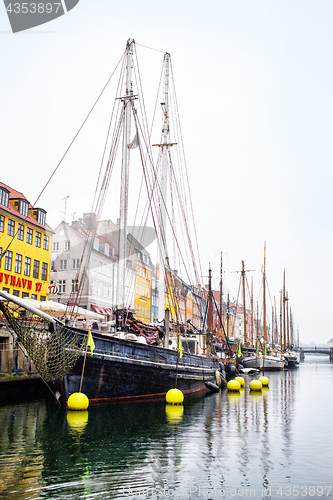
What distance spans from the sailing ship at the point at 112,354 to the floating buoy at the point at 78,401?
2.86 ft

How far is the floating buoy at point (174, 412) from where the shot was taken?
2027 cm

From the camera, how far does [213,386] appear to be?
33156mm

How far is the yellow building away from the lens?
44.5 metres

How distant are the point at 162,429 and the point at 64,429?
3.75m

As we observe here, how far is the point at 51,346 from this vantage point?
2089 cm

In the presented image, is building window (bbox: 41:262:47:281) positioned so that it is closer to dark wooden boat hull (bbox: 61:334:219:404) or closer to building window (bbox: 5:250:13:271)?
building window (bbox: 5:250:13:271)

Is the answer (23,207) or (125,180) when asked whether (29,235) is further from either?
(125,180)

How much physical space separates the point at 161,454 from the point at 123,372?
9.59m

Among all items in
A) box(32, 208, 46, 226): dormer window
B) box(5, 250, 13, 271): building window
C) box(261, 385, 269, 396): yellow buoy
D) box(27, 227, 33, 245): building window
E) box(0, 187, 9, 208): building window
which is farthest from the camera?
box(32, 208, 46, 226): dormer window

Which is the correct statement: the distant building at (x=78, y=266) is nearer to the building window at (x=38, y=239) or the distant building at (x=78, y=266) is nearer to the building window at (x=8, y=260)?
the building window at (x=38, y=239)

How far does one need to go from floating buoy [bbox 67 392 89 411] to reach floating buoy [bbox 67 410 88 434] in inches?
9.3

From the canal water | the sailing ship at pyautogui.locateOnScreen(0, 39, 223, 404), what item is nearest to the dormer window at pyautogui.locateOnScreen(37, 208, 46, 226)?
the sailing ship at pyautogui.locateOnScreen(0, 39, 223, 404)

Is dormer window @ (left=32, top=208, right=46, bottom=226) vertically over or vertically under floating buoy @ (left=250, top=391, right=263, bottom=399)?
over

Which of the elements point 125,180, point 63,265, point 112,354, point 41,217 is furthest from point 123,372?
point 63,265
